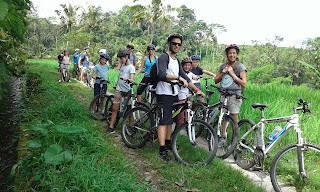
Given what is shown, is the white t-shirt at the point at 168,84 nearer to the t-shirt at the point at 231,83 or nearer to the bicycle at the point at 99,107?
the t-shirt at the point at 231,83

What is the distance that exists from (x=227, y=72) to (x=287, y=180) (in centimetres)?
196

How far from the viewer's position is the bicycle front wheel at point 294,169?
9.59 ft

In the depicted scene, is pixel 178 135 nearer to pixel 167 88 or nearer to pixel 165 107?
pixel 165 107

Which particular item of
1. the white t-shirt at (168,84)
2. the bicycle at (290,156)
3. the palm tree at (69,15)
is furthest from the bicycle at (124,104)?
the palm tree at (69,15)

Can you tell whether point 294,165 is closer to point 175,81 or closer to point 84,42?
point 175,81

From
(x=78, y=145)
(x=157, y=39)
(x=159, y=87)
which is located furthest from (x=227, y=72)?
(x=157, y=39)

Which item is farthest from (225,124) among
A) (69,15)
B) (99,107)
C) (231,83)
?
(69,15)

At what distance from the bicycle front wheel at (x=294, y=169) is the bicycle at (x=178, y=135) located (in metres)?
0.88

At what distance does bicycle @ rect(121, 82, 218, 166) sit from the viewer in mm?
3594

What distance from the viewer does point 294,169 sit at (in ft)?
10.3

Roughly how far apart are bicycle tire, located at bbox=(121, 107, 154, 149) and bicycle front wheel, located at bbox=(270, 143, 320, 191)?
204 centimetres

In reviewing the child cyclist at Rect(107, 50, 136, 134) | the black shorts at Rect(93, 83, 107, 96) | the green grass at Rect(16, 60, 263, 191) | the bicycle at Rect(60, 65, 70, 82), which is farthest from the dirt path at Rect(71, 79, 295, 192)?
the bicycle at Rect(60, 65, 70, 82)

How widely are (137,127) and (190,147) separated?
105 cm

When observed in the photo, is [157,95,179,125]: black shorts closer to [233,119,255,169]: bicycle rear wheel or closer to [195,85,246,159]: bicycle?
[195,85,246,159]: bicycle
